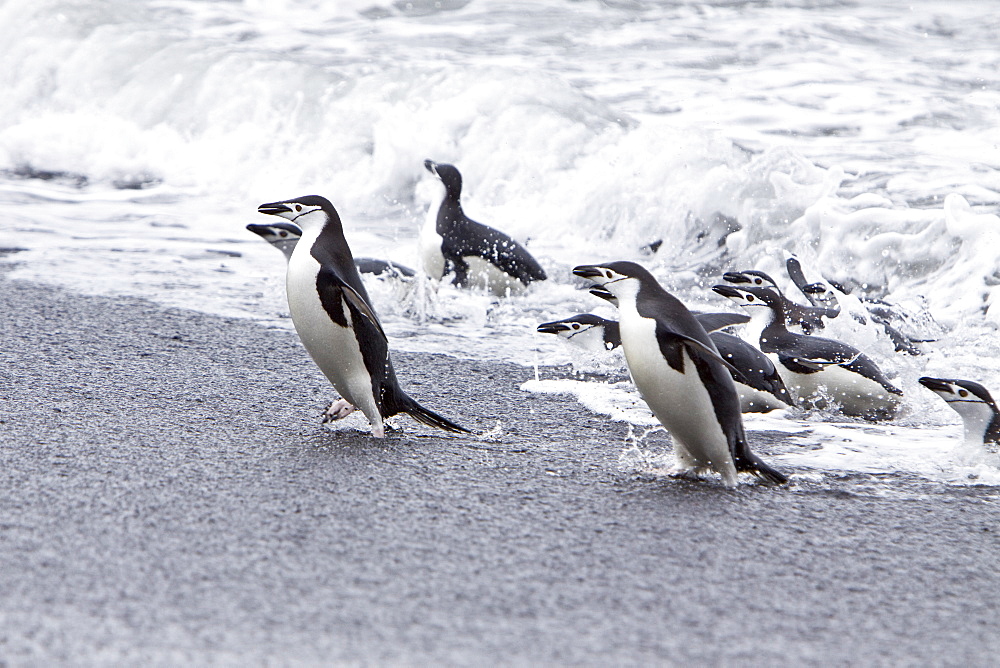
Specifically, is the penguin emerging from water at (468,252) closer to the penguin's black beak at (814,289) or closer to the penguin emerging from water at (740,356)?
the penguin's black beak at (814,289)

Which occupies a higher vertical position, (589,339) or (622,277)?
(622,277)

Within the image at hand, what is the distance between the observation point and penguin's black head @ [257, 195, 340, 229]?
12.2ft

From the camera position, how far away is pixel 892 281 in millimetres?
6828

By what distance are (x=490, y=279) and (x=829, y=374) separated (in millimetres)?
2458

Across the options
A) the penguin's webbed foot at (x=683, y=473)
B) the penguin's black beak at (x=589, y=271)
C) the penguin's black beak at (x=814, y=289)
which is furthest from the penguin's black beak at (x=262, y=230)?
the penguin's black beak at (x=814, y=289)

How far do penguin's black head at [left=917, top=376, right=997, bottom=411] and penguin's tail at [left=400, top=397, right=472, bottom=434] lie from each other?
143 cm

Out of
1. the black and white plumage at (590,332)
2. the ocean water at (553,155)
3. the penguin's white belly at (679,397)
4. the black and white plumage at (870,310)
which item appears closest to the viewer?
the penguin's white belly at (679,397)

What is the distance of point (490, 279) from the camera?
256 inches

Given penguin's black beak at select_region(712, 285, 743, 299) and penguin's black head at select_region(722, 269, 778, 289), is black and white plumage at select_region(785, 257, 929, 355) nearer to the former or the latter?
penguin's black head at select_region(722, 269, 778, 289)

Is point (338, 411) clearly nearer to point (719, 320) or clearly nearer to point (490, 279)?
point (719, 320)

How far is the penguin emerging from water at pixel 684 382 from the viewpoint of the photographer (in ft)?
10.7

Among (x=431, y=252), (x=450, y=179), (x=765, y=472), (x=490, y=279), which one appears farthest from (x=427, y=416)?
(x=450, y=179)

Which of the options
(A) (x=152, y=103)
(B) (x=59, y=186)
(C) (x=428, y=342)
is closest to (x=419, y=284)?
(C) (x=428, y=342)

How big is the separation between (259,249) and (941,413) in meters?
4.29
